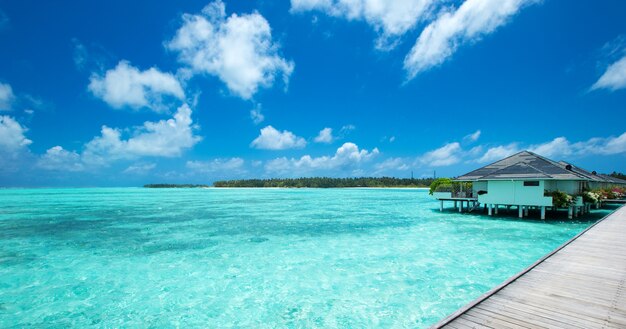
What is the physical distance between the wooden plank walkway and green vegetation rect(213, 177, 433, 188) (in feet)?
309

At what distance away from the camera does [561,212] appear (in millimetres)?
22625

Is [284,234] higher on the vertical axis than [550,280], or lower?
lower

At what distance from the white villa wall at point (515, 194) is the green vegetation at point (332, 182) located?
7891cm

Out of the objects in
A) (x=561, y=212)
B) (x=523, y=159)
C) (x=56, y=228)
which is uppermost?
(x=523, y=159)

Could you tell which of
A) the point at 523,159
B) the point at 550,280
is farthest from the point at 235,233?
the point at 523,159

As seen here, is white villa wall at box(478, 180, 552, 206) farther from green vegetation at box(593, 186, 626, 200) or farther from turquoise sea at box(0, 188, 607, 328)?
green vegetation at box(593, 186, 626, 200)

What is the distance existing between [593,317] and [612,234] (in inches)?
350

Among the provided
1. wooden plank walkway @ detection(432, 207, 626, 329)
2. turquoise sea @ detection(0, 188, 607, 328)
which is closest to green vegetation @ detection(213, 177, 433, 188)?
turquoise sea @ detection(0, 188, 607, 328)

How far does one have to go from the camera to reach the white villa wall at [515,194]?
1867cm

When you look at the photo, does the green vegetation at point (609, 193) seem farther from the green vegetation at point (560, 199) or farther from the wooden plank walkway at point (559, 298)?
the wooden plank walkway at point (559, 298)

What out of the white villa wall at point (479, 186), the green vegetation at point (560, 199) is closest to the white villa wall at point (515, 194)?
the green vegetation at point (560, 199)

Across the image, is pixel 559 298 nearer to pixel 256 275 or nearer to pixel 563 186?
pixel 256 275

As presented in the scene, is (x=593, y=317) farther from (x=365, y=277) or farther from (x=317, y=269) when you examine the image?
(x=317, y=269)

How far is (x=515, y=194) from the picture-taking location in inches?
770
